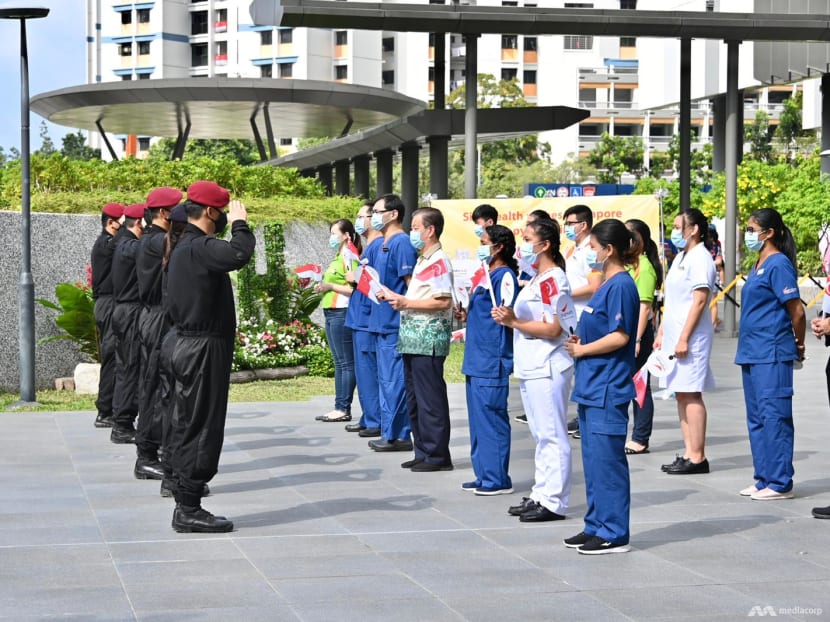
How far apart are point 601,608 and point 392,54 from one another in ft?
305

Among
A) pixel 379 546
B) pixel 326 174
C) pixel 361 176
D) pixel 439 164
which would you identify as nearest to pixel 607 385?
pixel 379 546

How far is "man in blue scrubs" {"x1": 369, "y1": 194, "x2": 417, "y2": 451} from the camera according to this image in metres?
10.7

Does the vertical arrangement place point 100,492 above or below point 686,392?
below

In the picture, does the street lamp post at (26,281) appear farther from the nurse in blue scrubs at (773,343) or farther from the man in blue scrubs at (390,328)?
the nurse in blue scrubs at (773,343)

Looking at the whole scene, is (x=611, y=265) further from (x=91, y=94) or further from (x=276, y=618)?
(x=91, y=94)

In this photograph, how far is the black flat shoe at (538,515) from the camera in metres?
8.10

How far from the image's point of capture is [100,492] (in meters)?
9.19

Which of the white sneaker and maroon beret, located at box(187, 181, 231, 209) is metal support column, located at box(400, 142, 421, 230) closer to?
the white sneaker

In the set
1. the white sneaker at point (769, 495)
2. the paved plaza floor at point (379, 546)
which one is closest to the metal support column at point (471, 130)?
the paved plaza floor at point (379, 546)

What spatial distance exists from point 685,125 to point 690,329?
16.0m

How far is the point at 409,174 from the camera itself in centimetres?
3031

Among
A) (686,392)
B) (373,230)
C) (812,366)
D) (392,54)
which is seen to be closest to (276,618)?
(686,392)

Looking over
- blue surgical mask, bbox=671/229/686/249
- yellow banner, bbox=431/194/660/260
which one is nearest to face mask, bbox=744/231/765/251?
blue surgical mask, bbox=671/229/686/249

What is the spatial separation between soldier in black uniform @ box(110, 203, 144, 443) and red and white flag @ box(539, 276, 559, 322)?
3994 mm
